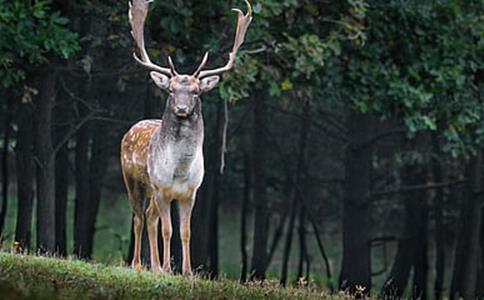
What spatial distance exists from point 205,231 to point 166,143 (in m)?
9.73

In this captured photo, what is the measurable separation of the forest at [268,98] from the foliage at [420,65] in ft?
0.08

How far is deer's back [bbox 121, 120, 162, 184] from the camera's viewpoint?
14.5 metres

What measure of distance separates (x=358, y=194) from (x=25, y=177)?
234 inches

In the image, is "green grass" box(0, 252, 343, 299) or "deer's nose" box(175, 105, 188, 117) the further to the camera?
"deer's nose" box(175, 105, 188, 117)

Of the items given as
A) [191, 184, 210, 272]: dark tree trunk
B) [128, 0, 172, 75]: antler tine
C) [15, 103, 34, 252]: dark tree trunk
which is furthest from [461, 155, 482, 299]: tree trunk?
[128, 0, 172, 75]: antler tine

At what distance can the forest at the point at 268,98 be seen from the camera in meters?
17.7

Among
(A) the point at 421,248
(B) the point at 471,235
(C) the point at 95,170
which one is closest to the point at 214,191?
(C) the point at 95,170

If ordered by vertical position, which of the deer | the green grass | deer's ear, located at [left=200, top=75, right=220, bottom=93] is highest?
deer's ear, located at [left=200, top=75, right=220, bottom=93]

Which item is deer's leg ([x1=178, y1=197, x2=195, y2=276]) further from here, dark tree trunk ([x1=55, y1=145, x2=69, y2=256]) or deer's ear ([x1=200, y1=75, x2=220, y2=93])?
dark tree trunk ([x1=55, y1=145, x2=69, y2=256])

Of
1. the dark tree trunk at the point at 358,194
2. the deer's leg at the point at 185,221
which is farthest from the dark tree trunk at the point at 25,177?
the deer's leg at the point at 185,221

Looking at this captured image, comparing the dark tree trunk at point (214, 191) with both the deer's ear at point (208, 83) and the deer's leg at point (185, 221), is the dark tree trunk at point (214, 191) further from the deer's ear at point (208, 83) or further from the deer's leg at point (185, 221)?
the deer's ear at point (208, 83)

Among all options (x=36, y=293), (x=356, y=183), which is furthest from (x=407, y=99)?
(x=36, y=293)

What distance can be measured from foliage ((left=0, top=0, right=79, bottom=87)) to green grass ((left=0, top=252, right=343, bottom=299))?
4.44 m

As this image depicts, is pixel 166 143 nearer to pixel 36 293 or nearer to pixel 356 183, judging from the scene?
pixel 36 293
